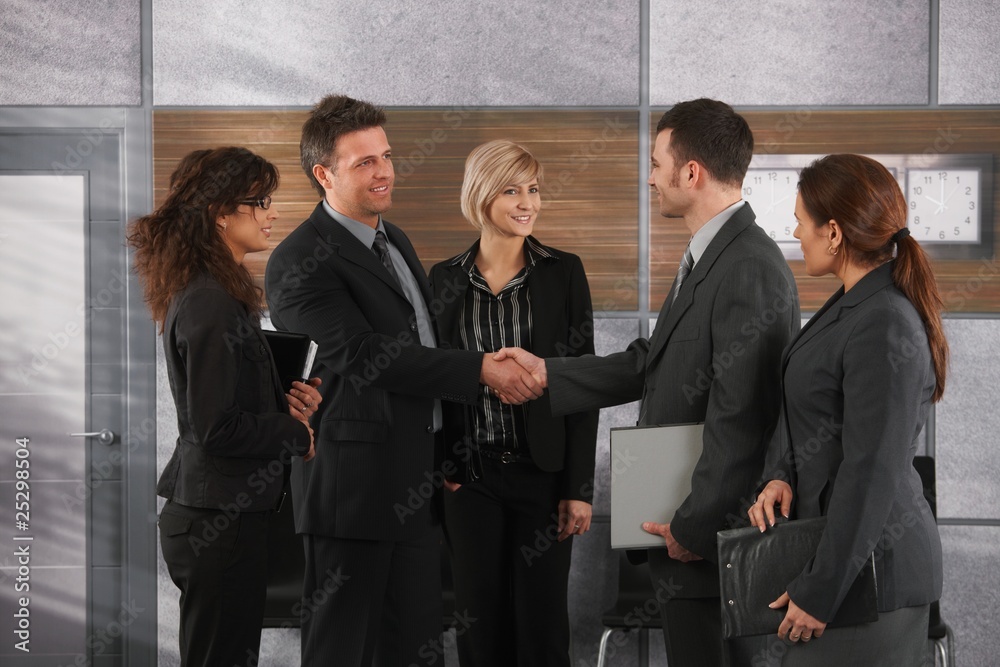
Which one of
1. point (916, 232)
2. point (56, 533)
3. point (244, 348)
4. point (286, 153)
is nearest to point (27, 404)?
point (56, 533)

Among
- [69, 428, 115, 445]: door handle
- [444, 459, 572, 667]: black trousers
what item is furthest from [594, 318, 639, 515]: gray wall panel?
[69, 428, 115, 445]: door handle

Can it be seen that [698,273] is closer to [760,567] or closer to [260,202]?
[760,567]

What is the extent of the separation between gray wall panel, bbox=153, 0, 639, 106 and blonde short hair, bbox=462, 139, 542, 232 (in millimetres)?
684

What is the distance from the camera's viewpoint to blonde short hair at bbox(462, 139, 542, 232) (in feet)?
9.28

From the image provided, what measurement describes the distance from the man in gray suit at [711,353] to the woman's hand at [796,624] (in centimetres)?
26

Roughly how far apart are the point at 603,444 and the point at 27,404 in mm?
2286

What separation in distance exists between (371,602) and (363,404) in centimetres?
51

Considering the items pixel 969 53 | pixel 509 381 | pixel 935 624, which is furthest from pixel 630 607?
pixel 969 53

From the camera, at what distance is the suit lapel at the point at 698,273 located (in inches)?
79.6

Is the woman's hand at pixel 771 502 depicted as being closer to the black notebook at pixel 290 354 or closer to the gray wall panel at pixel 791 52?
the black notebook at pixel 290 354

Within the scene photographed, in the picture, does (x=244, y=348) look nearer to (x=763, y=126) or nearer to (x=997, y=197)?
(x=763, y=126)

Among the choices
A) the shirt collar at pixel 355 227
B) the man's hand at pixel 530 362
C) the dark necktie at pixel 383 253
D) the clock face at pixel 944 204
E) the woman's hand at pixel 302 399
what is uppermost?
the clock face at pixel 944 204

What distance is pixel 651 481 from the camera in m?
2.02

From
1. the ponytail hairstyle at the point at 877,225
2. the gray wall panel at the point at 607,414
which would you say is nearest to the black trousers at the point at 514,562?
the gray wall panel at the point at 607,414
